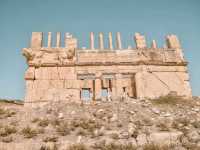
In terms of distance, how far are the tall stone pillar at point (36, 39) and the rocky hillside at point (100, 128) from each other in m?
6.09

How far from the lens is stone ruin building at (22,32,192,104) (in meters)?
13.9

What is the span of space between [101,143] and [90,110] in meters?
4.12

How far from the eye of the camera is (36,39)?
49.5ft

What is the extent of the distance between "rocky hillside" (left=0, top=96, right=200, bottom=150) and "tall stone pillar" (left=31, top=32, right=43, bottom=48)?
6.09 m

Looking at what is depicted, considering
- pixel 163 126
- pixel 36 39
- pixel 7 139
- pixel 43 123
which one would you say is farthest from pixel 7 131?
pixel 36 39

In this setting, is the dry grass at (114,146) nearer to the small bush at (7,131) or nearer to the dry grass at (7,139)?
the dry grass at (7,139)

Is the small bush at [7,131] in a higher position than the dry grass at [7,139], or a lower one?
higher

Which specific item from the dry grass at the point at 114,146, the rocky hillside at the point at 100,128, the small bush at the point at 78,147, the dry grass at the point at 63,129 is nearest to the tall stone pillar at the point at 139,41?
the rocky hillside at the point at 100,128

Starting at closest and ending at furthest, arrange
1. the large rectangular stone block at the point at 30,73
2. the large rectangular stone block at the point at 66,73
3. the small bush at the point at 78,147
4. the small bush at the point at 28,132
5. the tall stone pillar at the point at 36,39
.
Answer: the small bush at the point at 78,147
the small bush at the point at 28,132
the large rectangular stone block at the point at 30,73
the large rectangular stone block at the point at 66,73
the tall stone pillar at the point at 36,39

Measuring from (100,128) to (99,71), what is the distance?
23.7 feet

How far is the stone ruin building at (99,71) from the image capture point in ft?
45.6

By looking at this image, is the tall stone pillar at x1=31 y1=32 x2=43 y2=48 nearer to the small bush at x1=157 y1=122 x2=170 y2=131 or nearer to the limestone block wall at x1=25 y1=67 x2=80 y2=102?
the limestone block wall at x1=25 y1=67 x2=80 y2=102

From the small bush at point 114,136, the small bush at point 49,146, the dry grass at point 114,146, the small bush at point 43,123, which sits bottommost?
the dry grass at point 114,146

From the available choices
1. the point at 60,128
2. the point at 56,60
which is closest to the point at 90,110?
the point at 60,128
